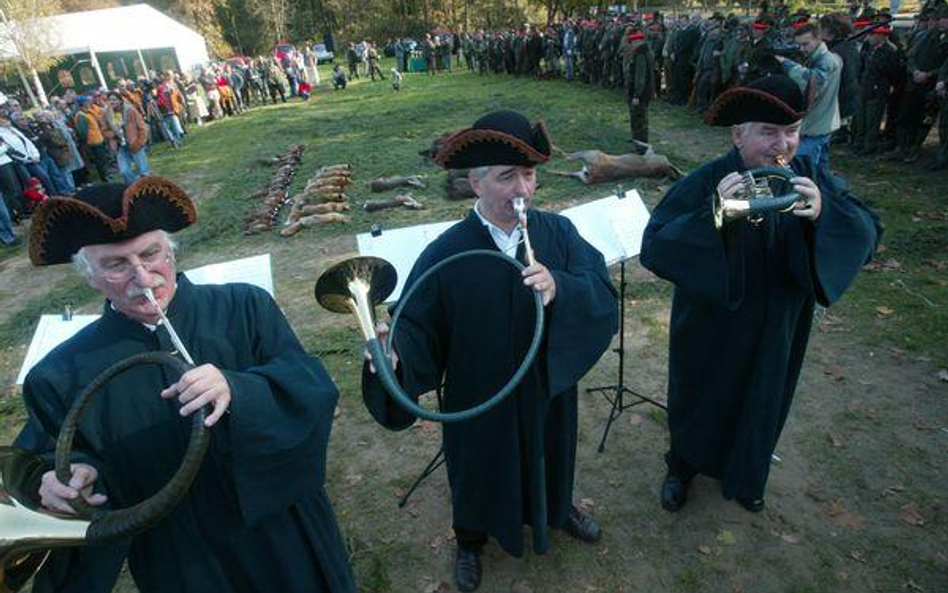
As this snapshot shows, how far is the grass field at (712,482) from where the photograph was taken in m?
3.71

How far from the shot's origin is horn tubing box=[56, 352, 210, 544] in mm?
1888

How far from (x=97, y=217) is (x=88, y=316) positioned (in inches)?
85.8

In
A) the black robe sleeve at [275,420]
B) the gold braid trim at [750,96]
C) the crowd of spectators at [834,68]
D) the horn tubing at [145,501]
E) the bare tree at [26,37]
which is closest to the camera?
the horn tubing at [145,501]

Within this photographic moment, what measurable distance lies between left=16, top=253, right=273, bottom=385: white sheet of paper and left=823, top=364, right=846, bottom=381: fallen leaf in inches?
200

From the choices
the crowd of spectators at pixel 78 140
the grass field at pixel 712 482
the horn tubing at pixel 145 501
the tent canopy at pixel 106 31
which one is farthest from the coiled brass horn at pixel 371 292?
the tent canopy at pixel 106 31

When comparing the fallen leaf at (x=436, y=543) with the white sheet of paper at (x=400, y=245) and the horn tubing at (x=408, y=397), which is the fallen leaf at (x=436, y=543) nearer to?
the white sheet of paper at (x=400, y=245)

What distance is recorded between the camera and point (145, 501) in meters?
1.95

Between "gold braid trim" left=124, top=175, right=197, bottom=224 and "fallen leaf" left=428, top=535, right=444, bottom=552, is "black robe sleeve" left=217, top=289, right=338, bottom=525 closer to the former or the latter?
"gold braid trim" left=124, top=175, right=197, bottom=224

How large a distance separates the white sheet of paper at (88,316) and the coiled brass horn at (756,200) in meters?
2.72

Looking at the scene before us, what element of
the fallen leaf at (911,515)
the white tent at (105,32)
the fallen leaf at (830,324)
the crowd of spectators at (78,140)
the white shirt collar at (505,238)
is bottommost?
the fallen leaf at (911,515)

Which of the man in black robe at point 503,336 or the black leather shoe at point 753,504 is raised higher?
the man in black robe at point 503,336

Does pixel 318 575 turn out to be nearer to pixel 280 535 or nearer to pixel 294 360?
pixel 280 535

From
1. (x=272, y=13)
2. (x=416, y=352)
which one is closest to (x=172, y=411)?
(x=416, y=352)

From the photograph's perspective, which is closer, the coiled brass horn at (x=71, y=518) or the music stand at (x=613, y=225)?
the coiled brass horn at (x=71, y=518)
